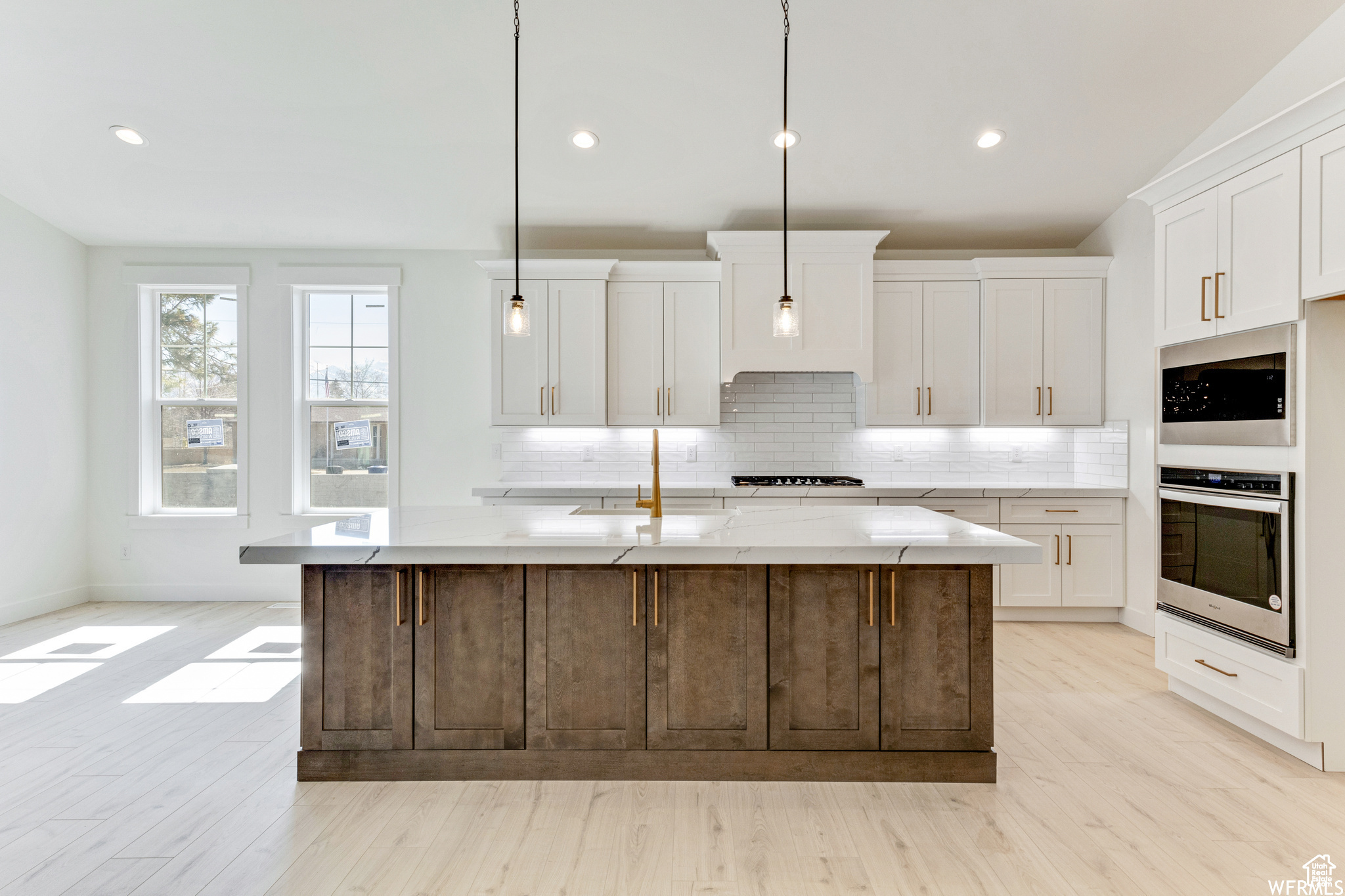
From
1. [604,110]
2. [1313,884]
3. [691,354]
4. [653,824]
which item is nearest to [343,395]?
[691,354]

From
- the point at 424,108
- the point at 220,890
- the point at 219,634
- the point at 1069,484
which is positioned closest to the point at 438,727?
the point at 220,890

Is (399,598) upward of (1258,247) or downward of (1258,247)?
downward

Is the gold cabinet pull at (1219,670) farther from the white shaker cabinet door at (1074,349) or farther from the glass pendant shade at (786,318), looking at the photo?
the glass pendant shade at (786,318)

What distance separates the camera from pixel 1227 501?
9.09 ft

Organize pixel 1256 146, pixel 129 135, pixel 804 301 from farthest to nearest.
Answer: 1. pixel 804 301
2. pixel 129 135
3. pixel 1256 146

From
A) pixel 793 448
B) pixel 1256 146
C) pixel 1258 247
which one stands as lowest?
pixel 793 448

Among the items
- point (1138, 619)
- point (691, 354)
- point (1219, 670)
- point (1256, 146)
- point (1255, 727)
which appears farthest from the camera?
point (691, 354)

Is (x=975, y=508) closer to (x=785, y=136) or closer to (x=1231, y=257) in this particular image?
(x=1231, y=257)

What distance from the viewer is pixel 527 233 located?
4766 millimetres

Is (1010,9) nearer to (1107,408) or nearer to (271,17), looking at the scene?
(1107,408)

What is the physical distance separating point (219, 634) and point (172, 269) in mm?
2674

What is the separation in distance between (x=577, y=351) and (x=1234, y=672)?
3785 millimetres

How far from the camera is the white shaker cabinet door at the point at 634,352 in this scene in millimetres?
4672

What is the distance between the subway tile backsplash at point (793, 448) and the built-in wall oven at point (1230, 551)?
1846 millimetres
